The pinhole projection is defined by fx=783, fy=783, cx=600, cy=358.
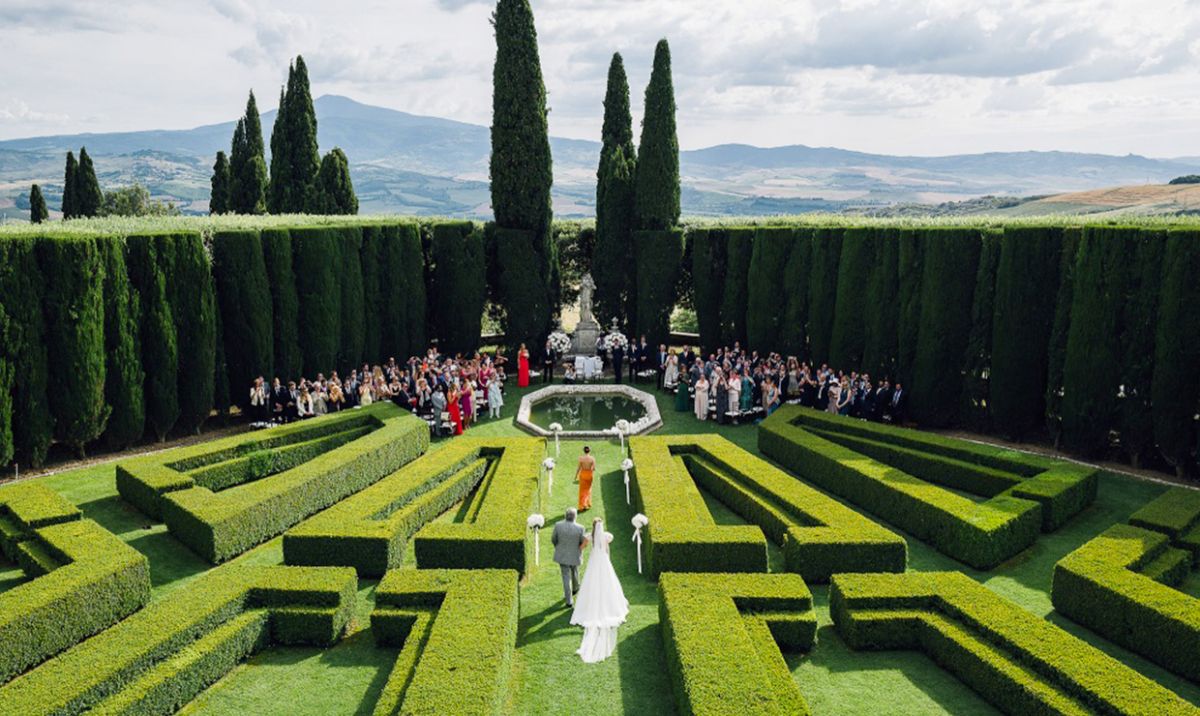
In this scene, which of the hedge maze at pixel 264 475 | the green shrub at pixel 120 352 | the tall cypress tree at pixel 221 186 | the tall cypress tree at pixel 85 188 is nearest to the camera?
the hedge maze at pixel 264 475

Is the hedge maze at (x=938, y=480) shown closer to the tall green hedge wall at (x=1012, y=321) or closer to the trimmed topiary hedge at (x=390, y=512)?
the tall green hedge wall at (x=1012, y=321)

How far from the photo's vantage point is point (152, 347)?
20406 millimetres

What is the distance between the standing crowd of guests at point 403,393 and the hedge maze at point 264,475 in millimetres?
1684

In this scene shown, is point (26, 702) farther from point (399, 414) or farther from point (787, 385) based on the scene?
point (787, 385)

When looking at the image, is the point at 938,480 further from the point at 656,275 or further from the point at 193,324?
the point at 193,324

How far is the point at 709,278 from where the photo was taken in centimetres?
3122

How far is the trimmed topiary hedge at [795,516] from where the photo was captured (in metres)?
12.9

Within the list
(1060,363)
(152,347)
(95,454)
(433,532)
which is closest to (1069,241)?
(1060,363)

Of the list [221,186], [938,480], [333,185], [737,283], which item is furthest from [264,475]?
[221,186]

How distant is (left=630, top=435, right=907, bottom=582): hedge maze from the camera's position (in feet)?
41.7

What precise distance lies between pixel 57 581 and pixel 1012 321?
20.9m

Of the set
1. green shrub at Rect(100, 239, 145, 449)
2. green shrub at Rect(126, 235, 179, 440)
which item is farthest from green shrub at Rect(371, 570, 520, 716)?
green shrub at Rect(126, 235, 179, 440)

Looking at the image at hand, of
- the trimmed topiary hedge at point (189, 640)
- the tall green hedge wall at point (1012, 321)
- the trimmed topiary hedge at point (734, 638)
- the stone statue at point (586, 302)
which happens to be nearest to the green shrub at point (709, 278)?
the tall green hedge wall at point (1012, 321)

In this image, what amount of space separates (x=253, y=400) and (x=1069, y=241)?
2205cm
